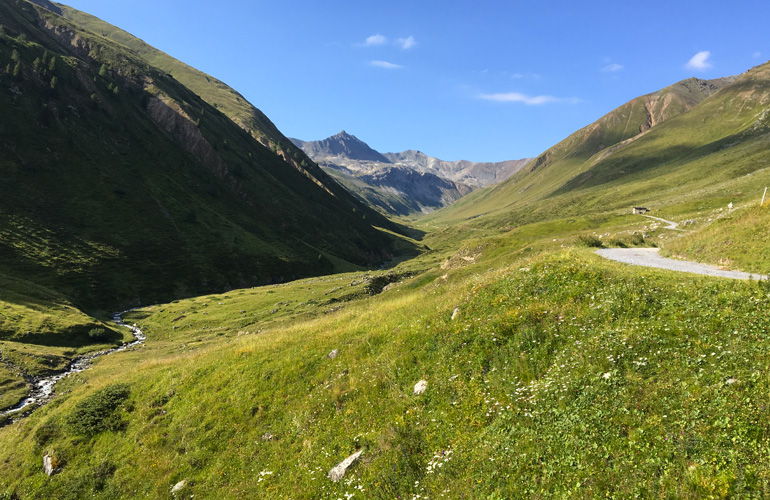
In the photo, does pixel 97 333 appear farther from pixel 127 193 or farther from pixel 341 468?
pixel 127 193

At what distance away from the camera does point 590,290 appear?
15.4 meters

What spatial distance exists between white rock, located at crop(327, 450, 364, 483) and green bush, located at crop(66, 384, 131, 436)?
1642 cm

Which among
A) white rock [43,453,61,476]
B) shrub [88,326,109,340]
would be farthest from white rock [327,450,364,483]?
shrub [88,326,109,340]

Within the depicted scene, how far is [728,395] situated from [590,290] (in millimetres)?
7219

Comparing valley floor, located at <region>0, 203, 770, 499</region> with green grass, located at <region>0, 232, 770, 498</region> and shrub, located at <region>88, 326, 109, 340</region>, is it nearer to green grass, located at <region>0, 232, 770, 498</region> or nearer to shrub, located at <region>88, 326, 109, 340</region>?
green grass, located at <region>0, 232, 770, 498</region>

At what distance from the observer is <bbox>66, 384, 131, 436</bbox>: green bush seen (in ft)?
66.1

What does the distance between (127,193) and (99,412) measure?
4439 inches

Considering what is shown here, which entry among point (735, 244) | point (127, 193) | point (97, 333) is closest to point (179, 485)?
point (735, 244)

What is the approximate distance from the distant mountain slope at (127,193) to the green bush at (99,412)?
208 ft

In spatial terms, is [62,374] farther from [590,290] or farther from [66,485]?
[590,290]

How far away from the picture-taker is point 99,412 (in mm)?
21078

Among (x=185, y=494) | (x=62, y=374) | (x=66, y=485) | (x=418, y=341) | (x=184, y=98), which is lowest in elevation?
(x=62, y=374)

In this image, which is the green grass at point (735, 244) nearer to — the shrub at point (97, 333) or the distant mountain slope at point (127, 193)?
the shrub at point (97, 333)

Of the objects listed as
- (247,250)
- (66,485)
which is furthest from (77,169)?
(66,485)
